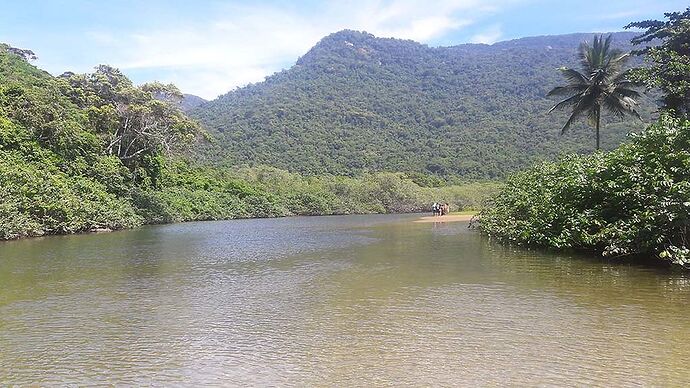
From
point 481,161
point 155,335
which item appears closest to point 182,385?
point 155,335

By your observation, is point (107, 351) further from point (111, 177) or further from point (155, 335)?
point (111, 177)

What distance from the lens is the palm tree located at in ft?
88.4

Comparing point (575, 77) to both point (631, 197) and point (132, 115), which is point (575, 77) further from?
point (132, 115)

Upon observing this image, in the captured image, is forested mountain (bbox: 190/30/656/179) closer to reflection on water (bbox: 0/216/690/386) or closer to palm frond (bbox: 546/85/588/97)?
palm frond (bbox: 546/85/588/97)

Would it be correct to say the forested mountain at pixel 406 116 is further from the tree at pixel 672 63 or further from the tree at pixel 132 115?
the tree at pixel 132 115

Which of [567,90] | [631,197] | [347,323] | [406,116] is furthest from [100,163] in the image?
[406,116]

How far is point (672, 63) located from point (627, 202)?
20.3ft

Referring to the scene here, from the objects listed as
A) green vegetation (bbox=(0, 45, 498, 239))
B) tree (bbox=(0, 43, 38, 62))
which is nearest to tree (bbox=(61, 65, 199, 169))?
green vegetation (bbox=(0, 45, 498, 239))

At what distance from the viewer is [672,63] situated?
53.9ft

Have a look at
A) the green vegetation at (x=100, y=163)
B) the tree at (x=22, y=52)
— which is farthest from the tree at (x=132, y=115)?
the tree at (x=22, y=52)

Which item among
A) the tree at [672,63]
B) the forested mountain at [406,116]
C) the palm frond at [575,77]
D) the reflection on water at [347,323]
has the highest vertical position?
the forested mountain at [406,116]

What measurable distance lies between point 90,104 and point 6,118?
1035cm

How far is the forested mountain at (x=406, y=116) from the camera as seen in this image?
8512 centimetres

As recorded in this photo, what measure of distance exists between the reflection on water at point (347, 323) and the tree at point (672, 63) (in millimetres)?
7494
